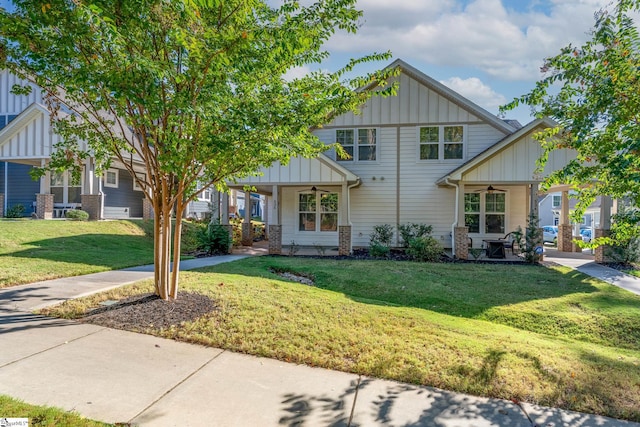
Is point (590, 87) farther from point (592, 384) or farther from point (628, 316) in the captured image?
point (628, 316)

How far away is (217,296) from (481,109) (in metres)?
12.8

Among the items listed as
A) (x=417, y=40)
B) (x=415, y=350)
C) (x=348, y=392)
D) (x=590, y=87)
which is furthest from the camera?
(x=417, y=40)

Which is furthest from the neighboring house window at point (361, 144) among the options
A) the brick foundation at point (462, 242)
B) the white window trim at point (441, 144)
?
the brick foundation at point (462, 242)

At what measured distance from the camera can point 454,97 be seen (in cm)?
1466

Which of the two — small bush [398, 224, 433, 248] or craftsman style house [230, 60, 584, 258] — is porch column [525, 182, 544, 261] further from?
small bush [398, 224, 433, 248]

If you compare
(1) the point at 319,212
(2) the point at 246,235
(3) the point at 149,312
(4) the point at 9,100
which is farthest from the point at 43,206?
(3) the point at 149,312

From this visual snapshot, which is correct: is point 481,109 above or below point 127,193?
above

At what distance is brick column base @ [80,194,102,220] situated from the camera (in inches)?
646

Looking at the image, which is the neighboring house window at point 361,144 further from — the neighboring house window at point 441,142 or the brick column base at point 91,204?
the brick column base at point 91,204

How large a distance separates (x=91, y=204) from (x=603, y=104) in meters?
18.2

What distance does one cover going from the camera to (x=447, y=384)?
3678mm

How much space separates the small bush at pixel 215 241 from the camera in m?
13.2

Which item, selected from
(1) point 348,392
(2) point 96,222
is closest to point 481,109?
(1) point 348,392

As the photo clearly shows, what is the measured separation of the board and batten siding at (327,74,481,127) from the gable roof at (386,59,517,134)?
0.13 meters
